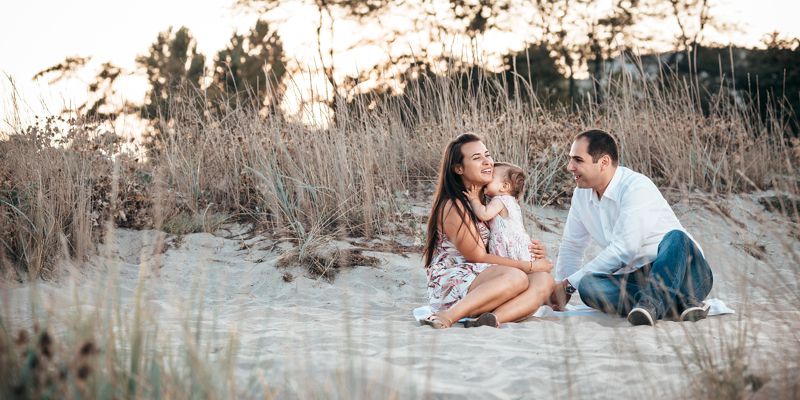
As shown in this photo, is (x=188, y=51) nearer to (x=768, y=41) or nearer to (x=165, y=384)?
(x=768, y=41)

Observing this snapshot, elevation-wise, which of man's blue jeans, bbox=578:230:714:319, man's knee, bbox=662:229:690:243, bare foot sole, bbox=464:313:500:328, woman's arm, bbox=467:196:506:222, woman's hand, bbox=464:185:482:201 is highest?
woman's hand, bbox=464:185:482:201

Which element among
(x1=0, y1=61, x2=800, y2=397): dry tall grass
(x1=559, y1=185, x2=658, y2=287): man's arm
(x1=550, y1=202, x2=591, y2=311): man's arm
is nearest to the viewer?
(x1=559, y1=185, x2=658, y2=287): man's arm

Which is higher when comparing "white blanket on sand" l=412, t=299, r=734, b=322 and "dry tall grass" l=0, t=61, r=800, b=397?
"dry tall grass" l=0, t=61, r=800, b=397

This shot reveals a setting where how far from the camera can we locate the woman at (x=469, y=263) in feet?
13.5

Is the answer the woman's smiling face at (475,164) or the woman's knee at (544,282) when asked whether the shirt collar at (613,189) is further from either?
the woman's smiling face at (475,164)

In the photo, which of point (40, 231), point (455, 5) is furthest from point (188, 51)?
point (40, 231)

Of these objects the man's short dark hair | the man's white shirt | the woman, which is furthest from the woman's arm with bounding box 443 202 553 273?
the man's short dark hair

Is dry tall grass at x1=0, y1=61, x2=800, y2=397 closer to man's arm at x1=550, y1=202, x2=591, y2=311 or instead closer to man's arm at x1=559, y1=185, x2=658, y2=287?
man's arm at x1=559, y1=185, x2=658, y2=287

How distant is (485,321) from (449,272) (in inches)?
16.6

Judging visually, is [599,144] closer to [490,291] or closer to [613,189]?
[613,189]

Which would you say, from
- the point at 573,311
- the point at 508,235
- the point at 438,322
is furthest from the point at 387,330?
the point at 573,311

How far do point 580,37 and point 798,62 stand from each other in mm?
5803

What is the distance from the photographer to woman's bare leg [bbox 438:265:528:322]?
405 cm

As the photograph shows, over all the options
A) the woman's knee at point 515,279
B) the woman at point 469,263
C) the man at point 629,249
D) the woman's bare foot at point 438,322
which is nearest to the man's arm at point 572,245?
the man at point 629,249
